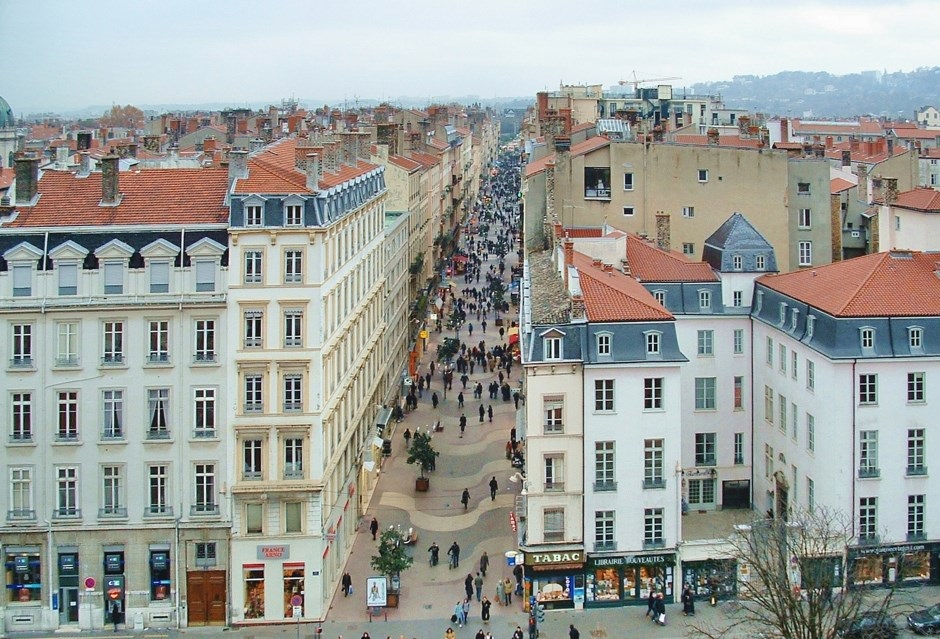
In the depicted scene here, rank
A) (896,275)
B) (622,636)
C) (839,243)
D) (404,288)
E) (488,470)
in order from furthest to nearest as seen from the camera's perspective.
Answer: (404,288) → (839,243) → (488,470) → (896,275) → (622,636)

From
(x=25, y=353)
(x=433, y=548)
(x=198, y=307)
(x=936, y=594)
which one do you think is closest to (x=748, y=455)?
(x=936, y=594)

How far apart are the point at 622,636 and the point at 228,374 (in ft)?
52.1

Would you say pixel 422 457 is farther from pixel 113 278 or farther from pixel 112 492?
pixel 113 278

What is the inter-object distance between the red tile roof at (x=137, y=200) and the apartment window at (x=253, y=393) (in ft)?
17.8

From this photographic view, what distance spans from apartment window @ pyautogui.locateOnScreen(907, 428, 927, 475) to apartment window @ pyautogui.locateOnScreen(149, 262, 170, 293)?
1037 inches

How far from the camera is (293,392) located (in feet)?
133

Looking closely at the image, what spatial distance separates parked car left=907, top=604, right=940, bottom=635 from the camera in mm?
38156

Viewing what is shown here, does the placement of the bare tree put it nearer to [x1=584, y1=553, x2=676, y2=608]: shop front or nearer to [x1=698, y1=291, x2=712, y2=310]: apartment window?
[x1=584, y1=553, x2=676, y2=608]: shop front

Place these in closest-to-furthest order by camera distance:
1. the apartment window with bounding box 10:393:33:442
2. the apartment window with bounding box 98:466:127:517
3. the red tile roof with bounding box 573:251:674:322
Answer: the apartment window with bounding box 10:393:33:442, the apartment window with bounding box 98:466:127:517, the red tile roof with bounding box 573:251:674:322

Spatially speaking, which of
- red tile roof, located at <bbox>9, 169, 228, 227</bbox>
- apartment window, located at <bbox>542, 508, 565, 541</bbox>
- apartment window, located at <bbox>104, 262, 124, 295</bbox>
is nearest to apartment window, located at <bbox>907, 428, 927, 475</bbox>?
apartment window, located at <bbox>542, 508, 565, 541</bbox>

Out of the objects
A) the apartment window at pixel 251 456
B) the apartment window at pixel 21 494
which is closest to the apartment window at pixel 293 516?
the apartment window at pixel 251 456

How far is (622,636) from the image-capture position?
39344mm

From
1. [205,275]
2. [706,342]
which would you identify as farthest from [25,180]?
[706,342]

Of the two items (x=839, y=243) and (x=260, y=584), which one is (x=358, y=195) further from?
(x=839, y=243)
